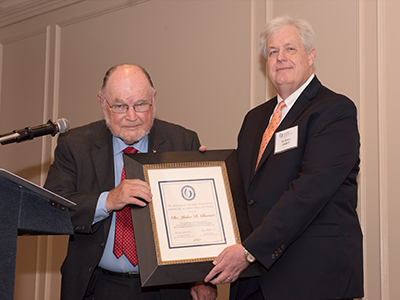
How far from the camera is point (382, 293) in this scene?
3061 mm

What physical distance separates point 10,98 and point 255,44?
3.45 meters

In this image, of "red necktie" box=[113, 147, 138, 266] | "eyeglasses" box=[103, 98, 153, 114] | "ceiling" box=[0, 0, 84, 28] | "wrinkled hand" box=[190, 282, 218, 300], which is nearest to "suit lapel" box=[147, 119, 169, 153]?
"eyeglasses" box=[103, 98, 153, 114]

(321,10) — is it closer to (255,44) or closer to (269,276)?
(255,44)

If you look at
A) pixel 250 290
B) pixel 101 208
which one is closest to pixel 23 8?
pixel 101 208

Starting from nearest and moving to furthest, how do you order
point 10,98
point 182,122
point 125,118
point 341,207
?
point 341,207
point 125,118
point 182,122
point 10,98

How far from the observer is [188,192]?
2.27m

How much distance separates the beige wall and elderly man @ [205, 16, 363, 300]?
1.10 metres

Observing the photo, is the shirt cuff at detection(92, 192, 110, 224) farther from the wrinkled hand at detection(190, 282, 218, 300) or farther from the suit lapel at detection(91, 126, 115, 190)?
the wrinkled hand at detection(190, 282, 218, 300)

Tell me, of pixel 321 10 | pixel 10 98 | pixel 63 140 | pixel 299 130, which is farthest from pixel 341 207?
pixel 10 98

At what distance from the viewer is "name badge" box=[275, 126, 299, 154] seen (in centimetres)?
218

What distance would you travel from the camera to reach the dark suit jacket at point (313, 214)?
6.61 feet

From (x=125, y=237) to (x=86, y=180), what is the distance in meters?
0.39

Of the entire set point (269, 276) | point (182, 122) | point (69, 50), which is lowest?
point (269, 276)

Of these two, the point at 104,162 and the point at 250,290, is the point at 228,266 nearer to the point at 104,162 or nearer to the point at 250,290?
the point at 250,290
